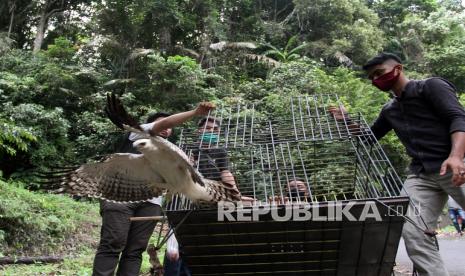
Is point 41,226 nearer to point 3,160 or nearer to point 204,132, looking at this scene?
point 204,132

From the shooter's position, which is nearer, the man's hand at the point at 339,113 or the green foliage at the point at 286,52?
the man's hand at the point at 339,113

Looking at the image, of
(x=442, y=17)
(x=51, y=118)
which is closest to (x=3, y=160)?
(x=51, y=118)

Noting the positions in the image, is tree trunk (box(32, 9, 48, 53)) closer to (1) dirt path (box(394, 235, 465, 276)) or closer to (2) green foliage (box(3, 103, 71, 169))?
(2) green foliage (box(3, 103, 71, 169))

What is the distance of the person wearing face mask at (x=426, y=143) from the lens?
273cm

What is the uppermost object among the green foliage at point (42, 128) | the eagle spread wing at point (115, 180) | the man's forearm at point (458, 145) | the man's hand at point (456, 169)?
the man's forearm at point (458, 145)

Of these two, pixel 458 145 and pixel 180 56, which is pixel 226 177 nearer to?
pixel 458 145

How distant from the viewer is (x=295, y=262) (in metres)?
2.79

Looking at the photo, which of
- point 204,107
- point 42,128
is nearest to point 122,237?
point 204,107

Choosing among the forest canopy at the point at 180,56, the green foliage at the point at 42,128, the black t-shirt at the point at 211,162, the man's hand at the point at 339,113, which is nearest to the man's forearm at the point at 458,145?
the man's hand at the point at 339,113

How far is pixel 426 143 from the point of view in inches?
116

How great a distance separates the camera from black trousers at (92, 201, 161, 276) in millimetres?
3484

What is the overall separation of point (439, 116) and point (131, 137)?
2213mm

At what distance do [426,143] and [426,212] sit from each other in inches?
17.3

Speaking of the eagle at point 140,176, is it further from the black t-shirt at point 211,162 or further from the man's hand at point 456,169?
the man's hand at point 456,169
